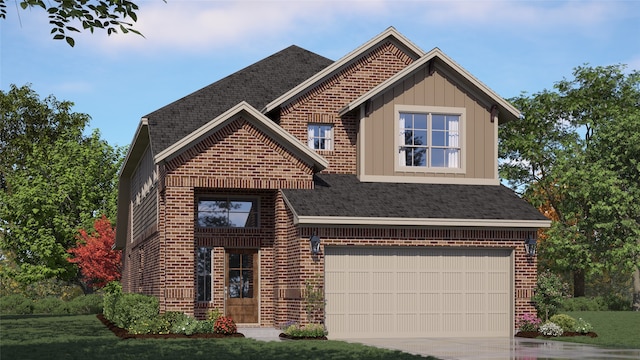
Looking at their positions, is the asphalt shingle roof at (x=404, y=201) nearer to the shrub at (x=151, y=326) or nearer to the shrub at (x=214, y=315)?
the shrub at (x=214, y=315)

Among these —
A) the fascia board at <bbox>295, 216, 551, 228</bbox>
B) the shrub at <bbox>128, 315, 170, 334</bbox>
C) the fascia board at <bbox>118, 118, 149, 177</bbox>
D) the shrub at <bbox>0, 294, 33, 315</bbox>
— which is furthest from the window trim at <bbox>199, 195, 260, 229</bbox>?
the shrub at <bbox>0, 294, 33, 315</bbox>

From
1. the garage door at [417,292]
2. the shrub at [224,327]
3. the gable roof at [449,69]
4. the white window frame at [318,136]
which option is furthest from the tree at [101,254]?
the garage door at [417,292]

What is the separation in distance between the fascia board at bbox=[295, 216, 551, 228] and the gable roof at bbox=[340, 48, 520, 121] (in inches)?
177

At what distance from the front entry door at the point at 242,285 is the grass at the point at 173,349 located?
13.3 ft

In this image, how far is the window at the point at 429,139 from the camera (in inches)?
1132

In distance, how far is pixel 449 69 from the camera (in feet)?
94.9

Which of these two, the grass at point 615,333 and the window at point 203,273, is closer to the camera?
the grass at point 615,333

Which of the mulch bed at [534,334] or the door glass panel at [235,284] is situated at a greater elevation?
the door glass panel at [235,284]

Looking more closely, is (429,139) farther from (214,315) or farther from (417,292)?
(214,315)

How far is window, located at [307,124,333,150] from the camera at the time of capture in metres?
29.3

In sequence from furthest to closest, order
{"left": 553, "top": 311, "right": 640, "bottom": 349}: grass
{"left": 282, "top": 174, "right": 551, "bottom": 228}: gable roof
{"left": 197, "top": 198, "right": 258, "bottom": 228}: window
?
1. {"left": 197, "top": 198, "right": 258, "bottom": 228}: window
2. {"left": 282, "top": 174, "right": 551, "bottom": 228}: gable roof
3. {"left": 553, "top": 311, "right": 640, "bottom": 349}: grass

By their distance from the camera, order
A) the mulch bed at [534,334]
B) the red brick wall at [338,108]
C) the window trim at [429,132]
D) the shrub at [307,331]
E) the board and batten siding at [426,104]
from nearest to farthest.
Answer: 1. the shrub at [307,331]
2. the mulch bed at [534,334]
3. the board and batten siding at [426,104]
4. the window trim at [429,132]
5. the red brick wall at [338,108]

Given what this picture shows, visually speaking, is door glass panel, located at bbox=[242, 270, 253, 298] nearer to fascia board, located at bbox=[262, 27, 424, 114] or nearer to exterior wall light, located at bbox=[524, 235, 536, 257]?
fascia board, located at bbox=[262, 27, 424, 114]

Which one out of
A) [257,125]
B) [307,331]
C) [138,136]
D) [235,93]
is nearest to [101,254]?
[138,136]
